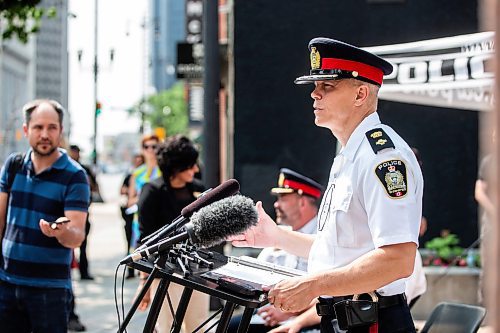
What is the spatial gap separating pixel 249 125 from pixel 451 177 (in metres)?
2.88

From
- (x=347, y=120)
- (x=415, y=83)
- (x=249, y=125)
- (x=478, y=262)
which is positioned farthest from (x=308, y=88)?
(x=347, y=120)

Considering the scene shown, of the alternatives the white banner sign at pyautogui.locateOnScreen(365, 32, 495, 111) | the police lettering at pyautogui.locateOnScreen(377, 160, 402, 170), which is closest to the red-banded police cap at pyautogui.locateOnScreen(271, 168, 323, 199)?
the white banner sign at pyautogui.locateOnScreen(365, 32, 495, 111)

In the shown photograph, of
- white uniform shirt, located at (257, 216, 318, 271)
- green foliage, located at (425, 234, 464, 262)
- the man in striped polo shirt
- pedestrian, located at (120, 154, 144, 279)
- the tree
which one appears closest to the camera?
the man in striped polo shirt

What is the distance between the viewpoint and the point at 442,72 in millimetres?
6871

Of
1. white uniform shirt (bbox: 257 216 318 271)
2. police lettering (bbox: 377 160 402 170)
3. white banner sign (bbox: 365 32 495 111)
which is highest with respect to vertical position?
white banner sign (bbox: 365 32 495 111)

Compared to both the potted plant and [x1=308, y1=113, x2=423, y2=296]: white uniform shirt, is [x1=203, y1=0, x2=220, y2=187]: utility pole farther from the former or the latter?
[x1=308, y1=113, x2=423, y2=296]: white uniform shirt

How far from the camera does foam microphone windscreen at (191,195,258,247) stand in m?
2.73

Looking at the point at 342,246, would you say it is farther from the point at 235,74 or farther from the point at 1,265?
the point at 235,74

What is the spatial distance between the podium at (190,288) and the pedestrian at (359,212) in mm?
Answer: 121

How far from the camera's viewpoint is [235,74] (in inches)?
472

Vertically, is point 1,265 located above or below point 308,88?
below

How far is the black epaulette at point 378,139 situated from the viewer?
2.88m

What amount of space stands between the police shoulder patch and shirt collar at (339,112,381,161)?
191 millimetres

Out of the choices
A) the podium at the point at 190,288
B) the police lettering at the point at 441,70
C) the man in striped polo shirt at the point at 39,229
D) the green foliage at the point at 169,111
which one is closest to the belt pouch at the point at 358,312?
the podium at the point at 190,288
